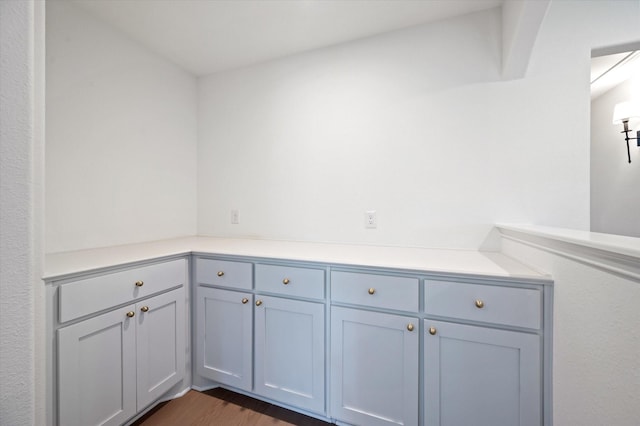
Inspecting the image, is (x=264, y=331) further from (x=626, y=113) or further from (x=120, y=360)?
(x=626, y=113)

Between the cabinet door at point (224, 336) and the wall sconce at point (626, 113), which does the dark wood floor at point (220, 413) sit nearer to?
the cabinet door at point (224, 336)

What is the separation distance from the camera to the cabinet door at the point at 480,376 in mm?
962

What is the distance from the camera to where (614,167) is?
6.84ft

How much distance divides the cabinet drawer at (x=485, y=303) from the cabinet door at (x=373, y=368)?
150 mm

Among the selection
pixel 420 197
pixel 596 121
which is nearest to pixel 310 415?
pixel 420 197

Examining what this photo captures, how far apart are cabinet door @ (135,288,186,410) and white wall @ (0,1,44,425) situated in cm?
78

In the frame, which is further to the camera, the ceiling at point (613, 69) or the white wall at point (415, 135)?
the ceiling at point (613, 69)

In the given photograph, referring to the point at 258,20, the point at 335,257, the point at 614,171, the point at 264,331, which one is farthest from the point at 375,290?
the point at 614,171

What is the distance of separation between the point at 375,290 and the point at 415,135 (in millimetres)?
1040

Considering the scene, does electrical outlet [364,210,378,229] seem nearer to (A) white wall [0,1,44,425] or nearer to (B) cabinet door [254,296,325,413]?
(B) cabinet door [254,296,325,413]

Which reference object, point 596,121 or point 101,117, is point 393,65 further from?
point 596,121

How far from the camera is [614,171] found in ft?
6.82

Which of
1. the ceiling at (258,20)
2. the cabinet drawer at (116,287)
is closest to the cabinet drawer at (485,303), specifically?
the cabinet drawer at (116,287)

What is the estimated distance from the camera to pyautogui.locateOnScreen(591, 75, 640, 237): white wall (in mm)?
1916
